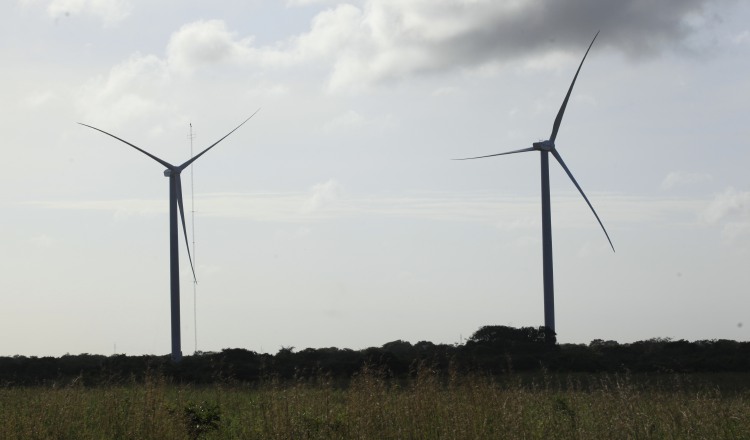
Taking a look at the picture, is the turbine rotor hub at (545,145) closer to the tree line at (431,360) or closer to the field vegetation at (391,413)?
the tree line at (431,360)

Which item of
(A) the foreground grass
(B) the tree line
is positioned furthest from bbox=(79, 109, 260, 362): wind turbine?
(A) the foreground grass

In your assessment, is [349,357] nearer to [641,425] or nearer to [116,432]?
[116,432]

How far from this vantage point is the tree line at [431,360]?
42.7m

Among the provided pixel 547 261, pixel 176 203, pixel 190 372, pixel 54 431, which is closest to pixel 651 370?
pixel 547 261

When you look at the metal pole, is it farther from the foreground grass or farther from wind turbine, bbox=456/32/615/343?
the foreground grass

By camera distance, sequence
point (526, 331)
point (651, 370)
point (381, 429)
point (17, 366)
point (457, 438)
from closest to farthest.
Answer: point (457, 438) → point (381, 429) → point (651, 370) → point (17, 366) → point (526, 331)

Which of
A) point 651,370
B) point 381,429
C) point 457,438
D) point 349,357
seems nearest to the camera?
point 457,438

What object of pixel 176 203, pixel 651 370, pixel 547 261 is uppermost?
pixel 176 203

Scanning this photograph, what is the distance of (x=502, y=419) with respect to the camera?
16.8m

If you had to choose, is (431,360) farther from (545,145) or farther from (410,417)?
(410,417)

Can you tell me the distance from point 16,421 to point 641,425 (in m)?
12.0

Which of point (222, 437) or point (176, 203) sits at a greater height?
point (176, 203)

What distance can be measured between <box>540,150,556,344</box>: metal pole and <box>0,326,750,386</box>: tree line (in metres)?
0.67

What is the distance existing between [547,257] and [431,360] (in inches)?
543
